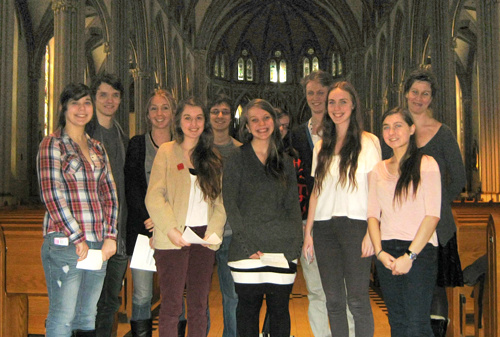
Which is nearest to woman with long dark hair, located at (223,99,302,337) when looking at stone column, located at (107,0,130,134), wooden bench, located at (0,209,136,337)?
wooden bench, located at (0,209,136,337)

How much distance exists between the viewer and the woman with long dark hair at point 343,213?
313 centimetres

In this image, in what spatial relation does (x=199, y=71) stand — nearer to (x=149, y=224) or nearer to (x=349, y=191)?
(x=149, y=224)

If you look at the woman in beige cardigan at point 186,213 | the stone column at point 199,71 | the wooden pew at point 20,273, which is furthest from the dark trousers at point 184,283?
the stone column at point 199,71

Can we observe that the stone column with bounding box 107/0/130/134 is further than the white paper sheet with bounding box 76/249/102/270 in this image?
Yes

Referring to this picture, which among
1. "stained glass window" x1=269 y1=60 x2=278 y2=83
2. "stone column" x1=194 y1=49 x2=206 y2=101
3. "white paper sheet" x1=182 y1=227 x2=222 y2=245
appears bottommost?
"white paper sheet" x1=182 y1=227 x2=222 y2=245

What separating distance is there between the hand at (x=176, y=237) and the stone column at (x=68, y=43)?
913 cm

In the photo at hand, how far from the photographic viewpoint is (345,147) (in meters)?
3.33

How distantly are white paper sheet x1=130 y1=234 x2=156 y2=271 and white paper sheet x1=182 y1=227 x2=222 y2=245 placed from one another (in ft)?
1.50

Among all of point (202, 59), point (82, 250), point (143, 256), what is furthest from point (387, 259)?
point (202, 59)

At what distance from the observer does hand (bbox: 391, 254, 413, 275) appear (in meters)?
2.95

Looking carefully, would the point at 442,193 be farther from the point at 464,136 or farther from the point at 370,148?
the point at 464,136

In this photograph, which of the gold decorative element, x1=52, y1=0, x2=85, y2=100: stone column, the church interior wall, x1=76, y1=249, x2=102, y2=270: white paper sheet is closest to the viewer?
x1=76, y1=249, x2=102, y2=270: white paper sheet

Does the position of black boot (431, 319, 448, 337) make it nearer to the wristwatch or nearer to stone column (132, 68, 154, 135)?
the wristwatch

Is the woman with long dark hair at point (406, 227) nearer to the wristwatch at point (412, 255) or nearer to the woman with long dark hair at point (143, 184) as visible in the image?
the wristwatch at point (412, 255)
